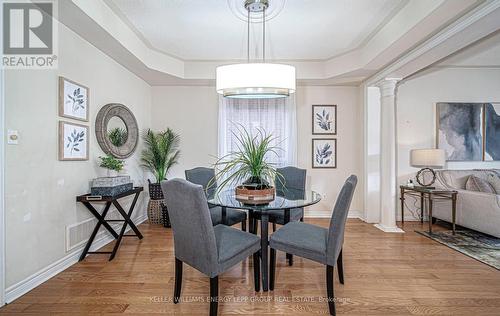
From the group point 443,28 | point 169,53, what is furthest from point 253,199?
point 169,53

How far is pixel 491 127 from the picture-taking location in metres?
4.17

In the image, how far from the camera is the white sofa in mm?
3148

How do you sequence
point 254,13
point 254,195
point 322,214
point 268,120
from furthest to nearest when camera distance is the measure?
point 322,214 < point 268,120 < point 254,13 < point 254,195

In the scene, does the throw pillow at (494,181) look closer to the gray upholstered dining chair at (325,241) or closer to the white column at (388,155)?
the white column at (388,155)

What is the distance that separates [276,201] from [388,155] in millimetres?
2369

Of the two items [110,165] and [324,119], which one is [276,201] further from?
[324,119]

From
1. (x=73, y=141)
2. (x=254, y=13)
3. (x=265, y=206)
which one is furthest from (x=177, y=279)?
(x=254, y=13)

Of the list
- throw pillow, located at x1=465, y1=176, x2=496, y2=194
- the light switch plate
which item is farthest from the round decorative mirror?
throw pillow, located at x1=465, y1=176, x2=496, y2=194

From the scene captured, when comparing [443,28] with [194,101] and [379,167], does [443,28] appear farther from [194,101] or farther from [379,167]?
[194,101]

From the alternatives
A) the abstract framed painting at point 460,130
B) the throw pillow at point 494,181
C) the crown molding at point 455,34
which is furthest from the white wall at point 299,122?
the throw pillow at point 494,181

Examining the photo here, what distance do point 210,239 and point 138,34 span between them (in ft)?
9.19

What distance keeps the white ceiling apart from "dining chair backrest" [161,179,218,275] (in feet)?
6.15

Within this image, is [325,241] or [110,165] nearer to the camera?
[325,241]

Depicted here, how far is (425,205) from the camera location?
4.16 m
